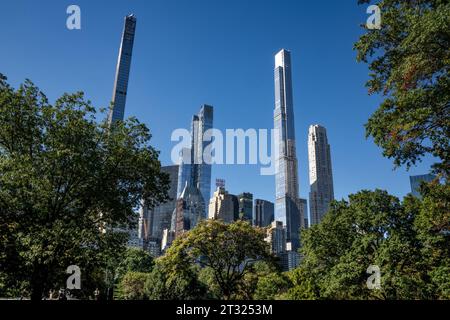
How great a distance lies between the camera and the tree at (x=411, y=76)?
12734 mm

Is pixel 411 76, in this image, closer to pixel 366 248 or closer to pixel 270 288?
pixel 366 248

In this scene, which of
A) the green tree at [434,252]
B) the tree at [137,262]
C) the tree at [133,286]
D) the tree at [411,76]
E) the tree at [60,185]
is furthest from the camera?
the tree at [137,262]

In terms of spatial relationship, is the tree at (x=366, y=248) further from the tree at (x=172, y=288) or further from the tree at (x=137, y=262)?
the tree at (x=137, y=262)

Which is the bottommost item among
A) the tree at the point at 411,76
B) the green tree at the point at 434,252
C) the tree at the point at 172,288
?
the tree at the point at 172,288

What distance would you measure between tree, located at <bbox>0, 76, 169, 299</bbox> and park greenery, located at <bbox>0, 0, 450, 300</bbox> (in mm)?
57

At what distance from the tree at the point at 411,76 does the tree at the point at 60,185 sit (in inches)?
503

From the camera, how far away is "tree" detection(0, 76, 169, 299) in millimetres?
17188

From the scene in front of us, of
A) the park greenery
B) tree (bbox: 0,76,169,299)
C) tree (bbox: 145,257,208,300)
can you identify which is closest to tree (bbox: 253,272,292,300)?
tree (bbox: 145,257,208,300)

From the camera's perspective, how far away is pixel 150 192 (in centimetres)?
2217

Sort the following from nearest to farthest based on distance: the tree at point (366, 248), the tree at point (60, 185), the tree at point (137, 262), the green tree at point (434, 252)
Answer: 1. the tree at point (60, 185)
2. the green tree at point (434, 252)
3. the tree at point (366, 248)
4. the tree at point (137, 262)

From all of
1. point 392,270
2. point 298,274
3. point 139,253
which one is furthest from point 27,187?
point 139,253

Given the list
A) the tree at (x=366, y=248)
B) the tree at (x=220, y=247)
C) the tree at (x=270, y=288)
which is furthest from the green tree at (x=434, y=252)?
the tree at (x=270, y=288)

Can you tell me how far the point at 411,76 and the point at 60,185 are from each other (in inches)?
664

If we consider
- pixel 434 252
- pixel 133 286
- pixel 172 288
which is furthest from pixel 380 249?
pixel 133 286
